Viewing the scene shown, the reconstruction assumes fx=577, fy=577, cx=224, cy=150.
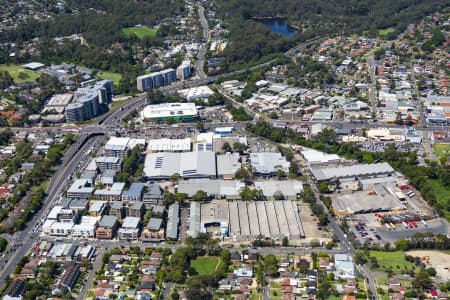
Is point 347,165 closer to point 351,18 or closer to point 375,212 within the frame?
point 375,212

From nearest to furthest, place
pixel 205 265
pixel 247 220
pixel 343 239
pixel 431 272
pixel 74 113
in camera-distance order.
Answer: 1. pixel 431 272
2. pixel 205 265
3. pixel 343 239
4. pixel 247 220
5. pixel 74 113

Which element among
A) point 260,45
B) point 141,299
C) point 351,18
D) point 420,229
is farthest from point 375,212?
point 351,18

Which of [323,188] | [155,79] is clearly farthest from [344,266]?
[155,79]

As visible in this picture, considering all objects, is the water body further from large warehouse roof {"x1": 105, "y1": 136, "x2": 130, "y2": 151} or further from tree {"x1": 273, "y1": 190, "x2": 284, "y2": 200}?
tree {"x1": 273, "y1": 190, "x2": 284, "y2": 200}

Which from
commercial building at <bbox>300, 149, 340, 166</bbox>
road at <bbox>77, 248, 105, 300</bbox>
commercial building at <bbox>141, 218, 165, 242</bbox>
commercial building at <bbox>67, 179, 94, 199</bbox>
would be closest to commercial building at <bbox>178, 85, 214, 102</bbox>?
commercial building at <bbox>300, 149, 340, 166</bbox>

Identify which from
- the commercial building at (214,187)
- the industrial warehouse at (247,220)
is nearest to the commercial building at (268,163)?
the commercial building at (214,187)

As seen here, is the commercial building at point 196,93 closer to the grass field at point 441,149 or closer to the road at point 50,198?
the road at point 50,198

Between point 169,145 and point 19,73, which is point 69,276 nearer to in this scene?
point 169,145
